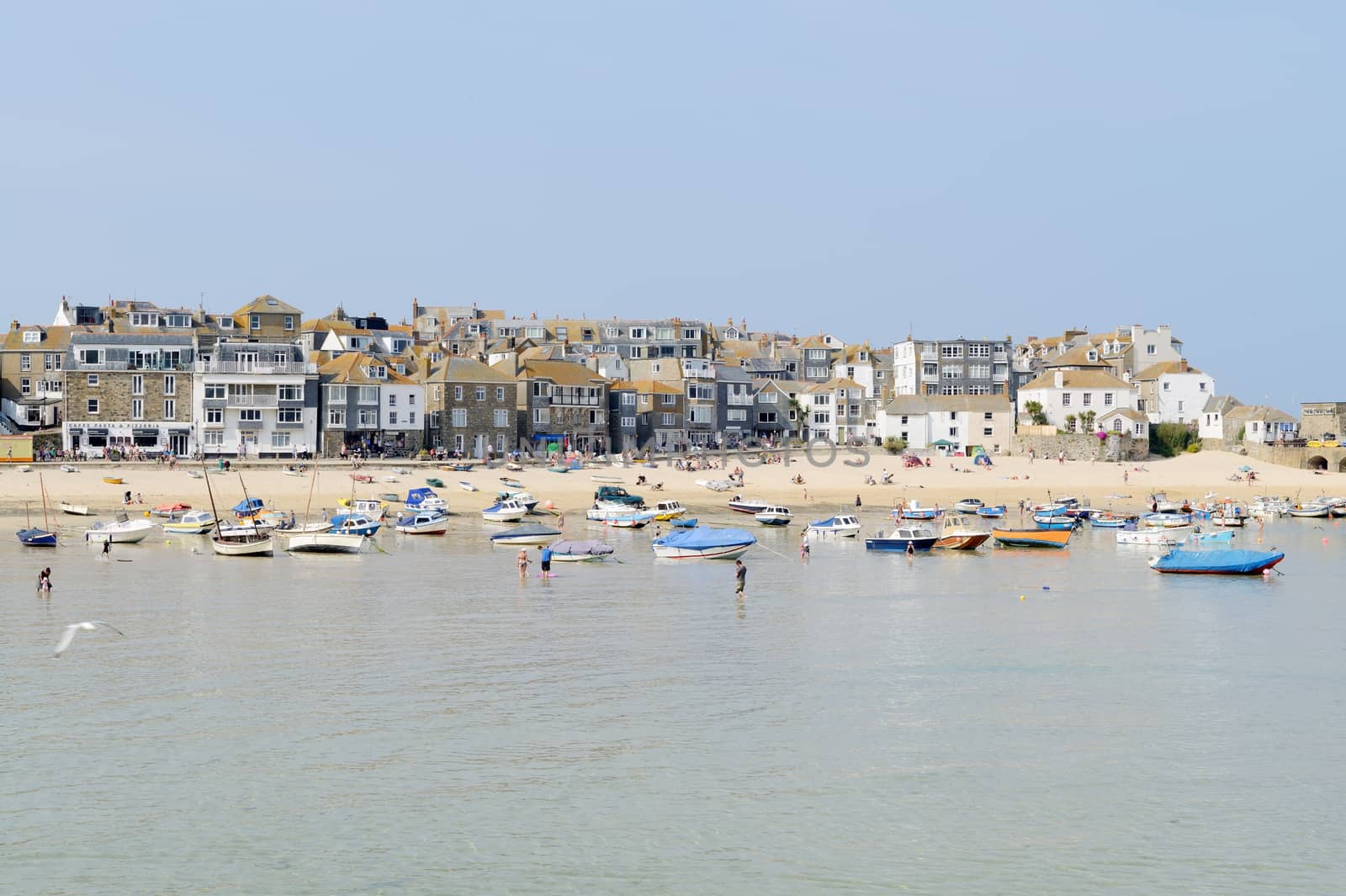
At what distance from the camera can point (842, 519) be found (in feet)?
230

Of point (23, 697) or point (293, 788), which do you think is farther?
point (23, 697)

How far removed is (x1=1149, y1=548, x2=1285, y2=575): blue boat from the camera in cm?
5462

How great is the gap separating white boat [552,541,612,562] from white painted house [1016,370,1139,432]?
222 feet

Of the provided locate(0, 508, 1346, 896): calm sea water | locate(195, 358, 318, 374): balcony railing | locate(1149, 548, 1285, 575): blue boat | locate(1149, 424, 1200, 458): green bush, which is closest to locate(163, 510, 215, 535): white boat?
locate(0, 508, 1346, 896): calm sea water

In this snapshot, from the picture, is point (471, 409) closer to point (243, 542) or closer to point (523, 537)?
point (523, 537)

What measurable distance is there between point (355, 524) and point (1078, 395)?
71.8m

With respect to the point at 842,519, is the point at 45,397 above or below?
above

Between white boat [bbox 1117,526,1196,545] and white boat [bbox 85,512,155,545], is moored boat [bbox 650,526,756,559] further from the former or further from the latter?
white boat [bbox 85,512,155,545]

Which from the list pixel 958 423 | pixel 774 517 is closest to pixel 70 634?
pixel 774 517

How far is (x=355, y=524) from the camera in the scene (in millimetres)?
63812

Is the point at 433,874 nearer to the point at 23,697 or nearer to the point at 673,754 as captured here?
the point at 673,754

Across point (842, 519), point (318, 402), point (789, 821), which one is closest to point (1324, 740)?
point (789, 821)

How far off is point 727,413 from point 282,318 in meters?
37.9

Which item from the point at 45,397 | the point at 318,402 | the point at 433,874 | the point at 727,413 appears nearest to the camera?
the point at 433,874
